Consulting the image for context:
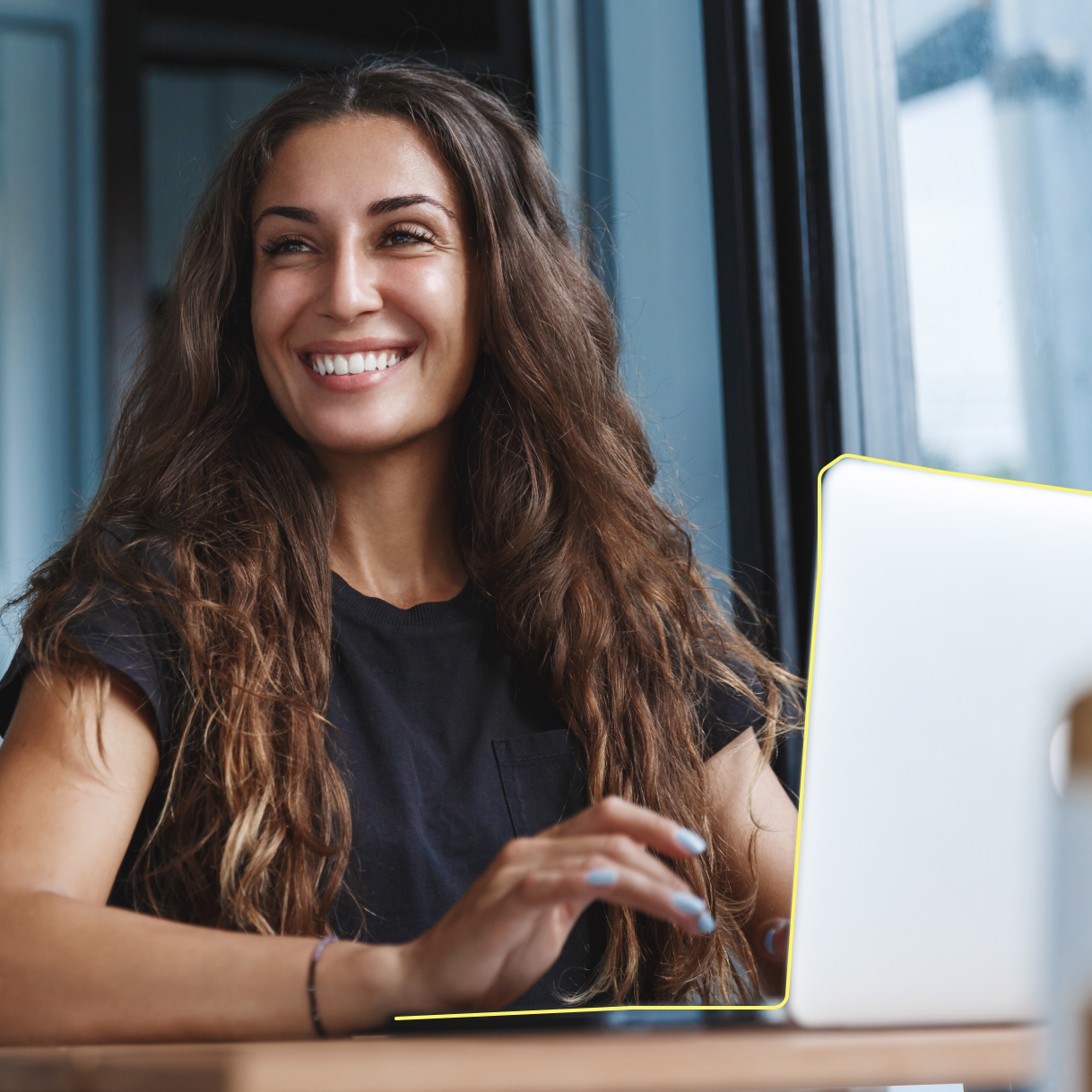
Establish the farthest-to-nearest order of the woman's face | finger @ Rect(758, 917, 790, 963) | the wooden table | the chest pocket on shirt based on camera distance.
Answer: the woman's face
the chest pocket on shirt
finger @ Rect(758, 917, 790, 963)
the wooden table

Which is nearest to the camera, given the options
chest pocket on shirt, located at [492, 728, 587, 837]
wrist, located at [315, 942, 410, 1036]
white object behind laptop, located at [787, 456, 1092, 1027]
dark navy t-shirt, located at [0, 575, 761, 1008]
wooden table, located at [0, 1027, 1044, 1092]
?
wooden table, located at [0, 1027, 1044, 1092]

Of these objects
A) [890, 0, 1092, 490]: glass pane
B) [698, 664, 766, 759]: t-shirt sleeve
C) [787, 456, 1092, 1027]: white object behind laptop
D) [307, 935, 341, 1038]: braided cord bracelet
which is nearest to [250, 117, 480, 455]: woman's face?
[698, 664, 766, 759]: t-shirt sleeve

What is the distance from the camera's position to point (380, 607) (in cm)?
138

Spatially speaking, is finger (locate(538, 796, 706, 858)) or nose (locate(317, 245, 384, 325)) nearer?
finger (locate(538, 796, 706, 858))

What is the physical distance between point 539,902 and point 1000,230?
1.13 meters

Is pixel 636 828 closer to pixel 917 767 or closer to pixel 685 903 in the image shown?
pixel 685 903

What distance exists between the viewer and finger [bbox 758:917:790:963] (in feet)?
3.46

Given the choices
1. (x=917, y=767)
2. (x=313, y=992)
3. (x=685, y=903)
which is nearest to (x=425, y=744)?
(x=313, y=992)

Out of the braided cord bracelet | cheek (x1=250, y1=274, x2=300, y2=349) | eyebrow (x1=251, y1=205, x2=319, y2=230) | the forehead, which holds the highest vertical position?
the forehead

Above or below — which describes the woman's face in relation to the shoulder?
above

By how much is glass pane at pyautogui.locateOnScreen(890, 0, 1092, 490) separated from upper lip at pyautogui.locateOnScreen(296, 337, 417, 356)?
2.34 feet

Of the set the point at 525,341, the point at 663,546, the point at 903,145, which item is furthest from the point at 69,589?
the point at 903,145

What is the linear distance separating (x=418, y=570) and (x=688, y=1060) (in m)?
1.03

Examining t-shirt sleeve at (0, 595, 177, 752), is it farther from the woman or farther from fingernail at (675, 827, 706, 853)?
fingernail at (675, 827, 706, 853)
